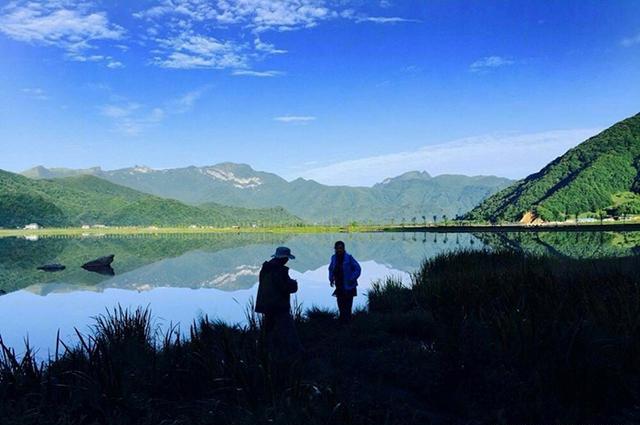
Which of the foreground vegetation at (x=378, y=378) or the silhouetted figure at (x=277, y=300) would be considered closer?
the foreground vegetation at (x=378, y=378)

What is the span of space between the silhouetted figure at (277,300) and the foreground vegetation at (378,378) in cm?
60

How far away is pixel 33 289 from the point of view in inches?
1155

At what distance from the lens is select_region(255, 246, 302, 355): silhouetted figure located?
31.4ft

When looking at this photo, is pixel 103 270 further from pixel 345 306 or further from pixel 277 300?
pixel 277 300

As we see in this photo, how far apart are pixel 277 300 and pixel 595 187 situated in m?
179

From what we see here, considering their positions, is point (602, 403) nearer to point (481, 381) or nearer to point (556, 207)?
point (481, 381)

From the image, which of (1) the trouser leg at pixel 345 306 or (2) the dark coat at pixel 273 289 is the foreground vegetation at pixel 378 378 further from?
(1) the trouser leg at pixel 345 306

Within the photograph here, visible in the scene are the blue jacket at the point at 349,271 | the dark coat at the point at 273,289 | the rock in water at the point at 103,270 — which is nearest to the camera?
the dark coat at the point at 273,289

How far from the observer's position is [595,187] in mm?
163250

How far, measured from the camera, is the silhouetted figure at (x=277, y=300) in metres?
9.58

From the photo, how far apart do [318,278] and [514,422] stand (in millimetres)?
29514

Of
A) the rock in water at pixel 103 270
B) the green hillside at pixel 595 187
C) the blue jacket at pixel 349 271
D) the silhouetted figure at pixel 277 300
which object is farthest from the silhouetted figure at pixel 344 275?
the green hillside at pixel 595 187

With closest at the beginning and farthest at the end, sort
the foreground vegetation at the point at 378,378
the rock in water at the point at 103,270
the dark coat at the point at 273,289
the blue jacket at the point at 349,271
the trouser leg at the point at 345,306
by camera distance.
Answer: the foreground vegetation at the point at 378,378 → the dark coat at the point at 273,289 → the blue jacket at the point at 349,271 → the trouser leg at the point at 345,306 → the rock in water at the point at 103,270

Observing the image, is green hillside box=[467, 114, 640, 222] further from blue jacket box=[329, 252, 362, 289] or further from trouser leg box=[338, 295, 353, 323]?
blue jacket box=[329, 252, 362, 289]
